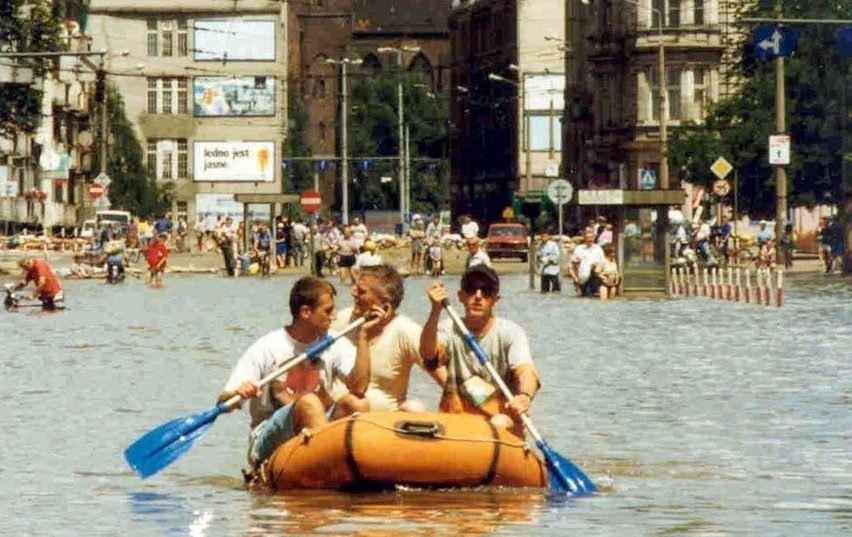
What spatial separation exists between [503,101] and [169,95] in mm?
24657

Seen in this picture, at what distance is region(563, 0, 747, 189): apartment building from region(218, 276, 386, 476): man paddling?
93656 mm

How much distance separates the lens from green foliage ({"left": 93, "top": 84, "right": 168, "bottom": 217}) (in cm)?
13812

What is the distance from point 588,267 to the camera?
66.4m

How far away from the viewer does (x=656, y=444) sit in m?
24.7

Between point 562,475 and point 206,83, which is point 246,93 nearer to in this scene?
point 206,83

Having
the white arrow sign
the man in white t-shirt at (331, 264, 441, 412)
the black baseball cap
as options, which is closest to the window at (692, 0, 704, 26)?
the white arrow sign

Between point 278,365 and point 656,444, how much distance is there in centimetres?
592

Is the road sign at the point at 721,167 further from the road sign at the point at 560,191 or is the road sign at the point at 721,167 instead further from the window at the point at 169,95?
the window at the point at 169,95

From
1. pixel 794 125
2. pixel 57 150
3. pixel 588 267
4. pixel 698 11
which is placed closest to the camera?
pixel 588 267

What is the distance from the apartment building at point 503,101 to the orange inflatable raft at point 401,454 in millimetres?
121196

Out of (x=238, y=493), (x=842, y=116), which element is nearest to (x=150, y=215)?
(x=842, y=116)

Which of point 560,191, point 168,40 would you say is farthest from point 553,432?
point 168,40

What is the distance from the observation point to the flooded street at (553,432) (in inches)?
722

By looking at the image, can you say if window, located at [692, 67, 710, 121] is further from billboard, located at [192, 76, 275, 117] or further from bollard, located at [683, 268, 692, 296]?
bollard, located at [683, 268, 692, 296]
